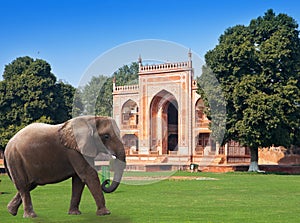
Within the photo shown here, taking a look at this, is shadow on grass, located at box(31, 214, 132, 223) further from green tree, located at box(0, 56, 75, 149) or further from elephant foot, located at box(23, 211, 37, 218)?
green tree, located at box(0, 56, 75, 149)

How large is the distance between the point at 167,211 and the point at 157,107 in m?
34.1

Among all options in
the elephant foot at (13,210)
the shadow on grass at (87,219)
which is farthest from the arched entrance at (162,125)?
the shadow on grass at (87,219)

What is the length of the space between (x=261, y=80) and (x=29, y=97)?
19694 millimetres

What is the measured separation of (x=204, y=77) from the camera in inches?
1432

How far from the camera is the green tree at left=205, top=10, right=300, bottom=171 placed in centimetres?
3200

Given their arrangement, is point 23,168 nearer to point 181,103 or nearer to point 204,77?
point 204,77

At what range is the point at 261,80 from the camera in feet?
108

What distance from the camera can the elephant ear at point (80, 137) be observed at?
11141mm

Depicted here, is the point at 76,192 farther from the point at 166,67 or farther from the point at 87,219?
the point at 166,67

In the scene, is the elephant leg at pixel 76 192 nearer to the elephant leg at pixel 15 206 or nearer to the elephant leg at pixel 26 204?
the elephant leg at pixel 26 204

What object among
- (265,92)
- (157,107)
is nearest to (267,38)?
(265,92)

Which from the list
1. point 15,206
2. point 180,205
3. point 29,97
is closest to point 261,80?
point 180,205

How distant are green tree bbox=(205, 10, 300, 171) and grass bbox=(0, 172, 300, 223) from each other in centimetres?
1093

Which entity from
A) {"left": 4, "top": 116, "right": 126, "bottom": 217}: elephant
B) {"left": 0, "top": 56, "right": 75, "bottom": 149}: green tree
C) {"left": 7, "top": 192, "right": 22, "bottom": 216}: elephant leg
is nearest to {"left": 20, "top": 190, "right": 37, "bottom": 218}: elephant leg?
{"left": 4, "top": 116, "right": 126, "bottom": 217}: elephant
